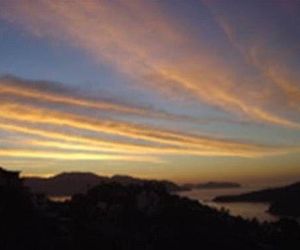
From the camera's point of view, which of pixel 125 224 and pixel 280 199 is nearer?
pixel 125 224

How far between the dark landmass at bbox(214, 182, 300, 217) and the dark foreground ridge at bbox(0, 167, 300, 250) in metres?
62.7

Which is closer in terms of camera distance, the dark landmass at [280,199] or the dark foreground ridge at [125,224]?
the dark foreground ridge at [125,224]

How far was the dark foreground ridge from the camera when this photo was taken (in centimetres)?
3475

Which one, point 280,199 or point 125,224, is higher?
point 280,199

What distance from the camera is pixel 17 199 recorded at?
1563 inches

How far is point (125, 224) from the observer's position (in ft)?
159

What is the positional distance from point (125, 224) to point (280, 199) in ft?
335

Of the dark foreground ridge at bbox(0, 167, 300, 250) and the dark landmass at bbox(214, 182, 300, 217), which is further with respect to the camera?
the dark landmass at bbox(214, 182, 300, 217)

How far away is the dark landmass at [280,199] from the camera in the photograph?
4983 inches

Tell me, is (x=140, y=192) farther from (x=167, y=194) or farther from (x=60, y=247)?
(x=60, y=247)

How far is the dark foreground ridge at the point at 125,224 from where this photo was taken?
114 feet

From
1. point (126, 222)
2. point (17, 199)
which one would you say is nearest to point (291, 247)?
point (126, 222)

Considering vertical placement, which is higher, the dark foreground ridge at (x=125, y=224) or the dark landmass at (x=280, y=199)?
the dark landmass at (x=280, y=199)

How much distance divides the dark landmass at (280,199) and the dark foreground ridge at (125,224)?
206ft
